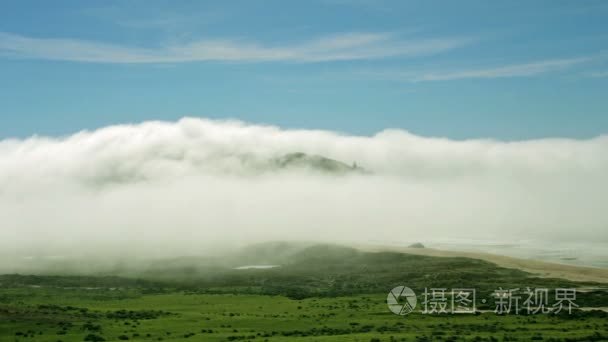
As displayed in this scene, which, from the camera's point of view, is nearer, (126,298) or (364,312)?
(364,312)

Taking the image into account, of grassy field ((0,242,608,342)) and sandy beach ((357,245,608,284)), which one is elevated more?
sandy beach ((357,245,608,284))

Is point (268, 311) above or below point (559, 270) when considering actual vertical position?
below

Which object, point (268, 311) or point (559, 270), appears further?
point (559, 270)

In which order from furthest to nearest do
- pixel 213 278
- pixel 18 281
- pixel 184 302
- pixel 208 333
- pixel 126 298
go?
pixel 213 278 < pixel 18 281 < pixel 126 298 < pixel 184 302 < pixel 208 333

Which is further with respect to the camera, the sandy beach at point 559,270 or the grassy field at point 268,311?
the sandy beach at point 559,270

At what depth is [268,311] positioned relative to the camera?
11206 centimetres

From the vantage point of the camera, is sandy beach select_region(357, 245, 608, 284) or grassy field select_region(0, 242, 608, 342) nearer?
grassy field select_region(0, 242, 608, 342)

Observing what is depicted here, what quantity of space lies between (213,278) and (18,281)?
171 feet

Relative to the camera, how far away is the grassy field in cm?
8169

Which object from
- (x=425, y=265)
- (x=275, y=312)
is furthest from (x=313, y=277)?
(x=275, y=312)

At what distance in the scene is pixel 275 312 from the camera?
11025cm

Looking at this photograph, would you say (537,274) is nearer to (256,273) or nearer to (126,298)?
(256,273)

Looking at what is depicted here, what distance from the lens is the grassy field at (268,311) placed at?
81.7 metres

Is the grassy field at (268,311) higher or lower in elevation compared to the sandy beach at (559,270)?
lower
